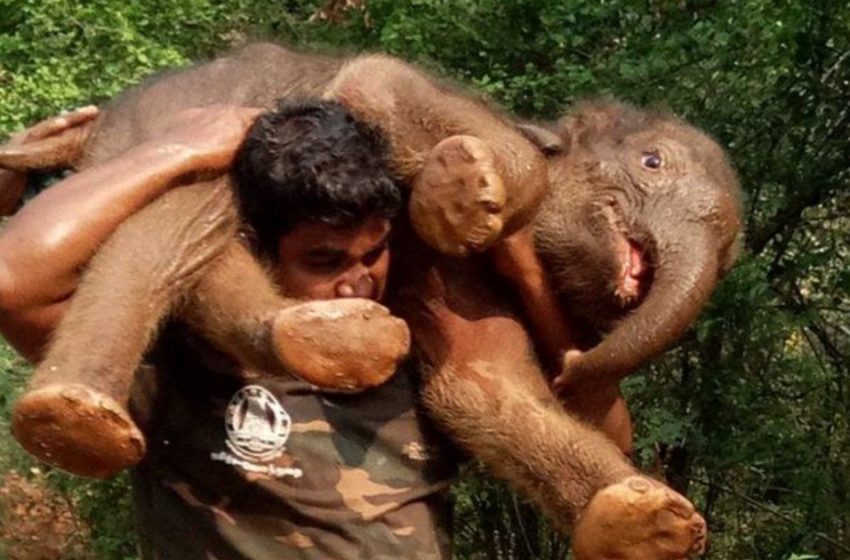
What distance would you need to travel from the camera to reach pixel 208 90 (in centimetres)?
342

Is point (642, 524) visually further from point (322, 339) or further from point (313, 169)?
point (313, 169)

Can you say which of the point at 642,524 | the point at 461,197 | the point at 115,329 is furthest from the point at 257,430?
the point at 642,524

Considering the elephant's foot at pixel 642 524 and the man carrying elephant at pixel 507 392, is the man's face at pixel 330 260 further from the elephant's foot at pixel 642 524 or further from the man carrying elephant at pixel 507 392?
the elephant's foot at pixel 642 524

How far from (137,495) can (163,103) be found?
667 mm

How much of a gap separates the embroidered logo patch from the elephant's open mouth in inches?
22.8

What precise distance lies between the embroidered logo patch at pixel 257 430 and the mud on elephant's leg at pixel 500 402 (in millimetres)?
307

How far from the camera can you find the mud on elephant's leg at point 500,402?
3256 millimetres

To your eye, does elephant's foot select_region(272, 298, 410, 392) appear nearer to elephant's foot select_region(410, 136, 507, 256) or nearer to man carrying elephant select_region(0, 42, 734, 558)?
elephant's foot select_region(410, 136, 507, 256)

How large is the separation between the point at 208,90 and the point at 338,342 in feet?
2.67

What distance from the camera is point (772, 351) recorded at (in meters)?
6.36

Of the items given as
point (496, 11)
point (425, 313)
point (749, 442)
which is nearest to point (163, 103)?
point (425, 313)

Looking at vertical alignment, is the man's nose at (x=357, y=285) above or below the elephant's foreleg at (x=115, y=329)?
below

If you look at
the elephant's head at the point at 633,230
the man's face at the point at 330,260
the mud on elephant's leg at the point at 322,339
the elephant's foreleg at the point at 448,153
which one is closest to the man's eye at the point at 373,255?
the man's face at the point at 330,260

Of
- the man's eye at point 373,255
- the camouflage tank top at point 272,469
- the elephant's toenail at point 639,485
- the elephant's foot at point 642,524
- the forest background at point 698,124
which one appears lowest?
the forest background at point 698,124
